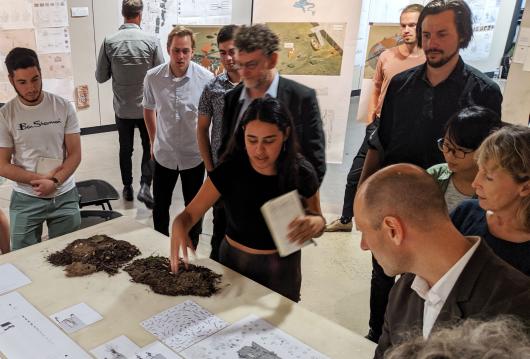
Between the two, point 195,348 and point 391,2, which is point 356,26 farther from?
point 391,2

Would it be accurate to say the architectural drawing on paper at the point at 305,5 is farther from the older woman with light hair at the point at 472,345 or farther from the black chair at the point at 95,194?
the older woman with light hair at the point at 472,345

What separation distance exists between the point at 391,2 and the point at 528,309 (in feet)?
22.2

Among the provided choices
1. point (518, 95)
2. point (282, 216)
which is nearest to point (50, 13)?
point (282, 216)

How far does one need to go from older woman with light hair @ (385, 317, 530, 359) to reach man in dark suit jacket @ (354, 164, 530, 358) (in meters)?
0.41

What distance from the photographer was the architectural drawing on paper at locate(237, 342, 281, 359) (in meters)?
1.31

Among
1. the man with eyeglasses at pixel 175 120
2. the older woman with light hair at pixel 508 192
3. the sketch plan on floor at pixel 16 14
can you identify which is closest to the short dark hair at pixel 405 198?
the older woman with light hair at pixel 508 192

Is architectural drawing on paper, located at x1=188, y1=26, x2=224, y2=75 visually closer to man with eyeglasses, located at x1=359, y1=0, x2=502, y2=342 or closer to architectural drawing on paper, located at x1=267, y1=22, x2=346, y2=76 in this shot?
architectural drawing on paper, located at x1=267, y1=22, x2=346, y2=76

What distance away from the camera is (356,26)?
351 centimetres

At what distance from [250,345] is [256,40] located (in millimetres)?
1386

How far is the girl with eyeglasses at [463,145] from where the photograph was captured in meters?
1.66

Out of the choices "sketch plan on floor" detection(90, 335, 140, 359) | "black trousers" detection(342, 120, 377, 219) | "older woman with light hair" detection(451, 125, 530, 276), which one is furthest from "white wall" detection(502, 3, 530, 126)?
"sketch plan on floor" detection(90, 335, 140, 359)

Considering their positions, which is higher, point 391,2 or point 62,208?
point 391,2

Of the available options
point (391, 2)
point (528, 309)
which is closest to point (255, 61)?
point (528, 309)

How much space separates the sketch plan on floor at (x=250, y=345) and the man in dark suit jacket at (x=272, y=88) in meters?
0.91
